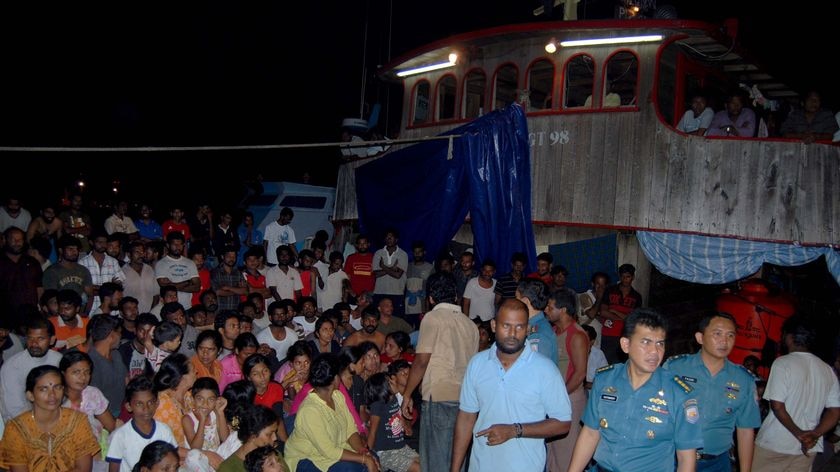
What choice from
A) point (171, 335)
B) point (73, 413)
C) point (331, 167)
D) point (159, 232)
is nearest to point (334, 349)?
point (171, 335)

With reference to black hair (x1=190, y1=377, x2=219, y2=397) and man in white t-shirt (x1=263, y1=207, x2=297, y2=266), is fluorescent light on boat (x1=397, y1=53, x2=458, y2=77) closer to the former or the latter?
man in white t-shirt (x1=263, y1=207, x2=297, y2=266)

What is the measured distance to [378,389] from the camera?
5957 millimetres

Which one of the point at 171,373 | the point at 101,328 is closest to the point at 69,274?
the point at 101,328

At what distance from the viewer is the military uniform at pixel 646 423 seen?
3857 mm

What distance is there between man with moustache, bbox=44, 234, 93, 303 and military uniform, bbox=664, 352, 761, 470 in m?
6.85

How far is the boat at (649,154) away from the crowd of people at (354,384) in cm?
201

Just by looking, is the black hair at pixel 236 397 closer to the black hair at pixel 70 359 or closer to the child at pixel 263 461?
the child at pixel 263 461

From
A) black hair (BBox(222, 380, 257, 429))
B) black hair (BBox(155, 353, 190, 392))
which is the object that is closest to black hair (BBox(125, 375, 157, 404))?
black hair (BBox(155, 353, 190, 392))

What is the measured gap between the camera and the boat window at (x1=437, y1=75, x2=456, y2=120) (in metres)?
13.0

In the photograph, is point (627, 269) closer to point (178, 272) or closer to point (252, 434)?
point (178, 272)

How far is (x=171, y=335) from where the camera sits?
639cm

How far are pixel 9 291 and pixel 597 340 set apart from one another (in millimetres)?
7503

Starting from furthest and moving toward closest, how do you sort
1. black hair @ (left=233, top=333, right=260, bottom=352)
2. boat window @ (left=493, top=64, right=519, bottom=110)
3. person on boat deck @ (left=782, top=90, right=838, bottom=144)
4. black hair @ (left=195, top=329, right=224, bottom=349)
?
boat window @ (left=493, top=64, right=519, bottom=110) < person on boat deck @ (left=782, top=90, right=838, bottom=144) < black hair @ (left=233, top=333, right=260, bottom=352) < black hair @ (left=195, top=329, right=224, bottom=349)

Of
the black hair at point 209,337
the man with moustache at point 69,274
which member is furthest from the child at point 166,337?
the man with moustache at point 69,274
